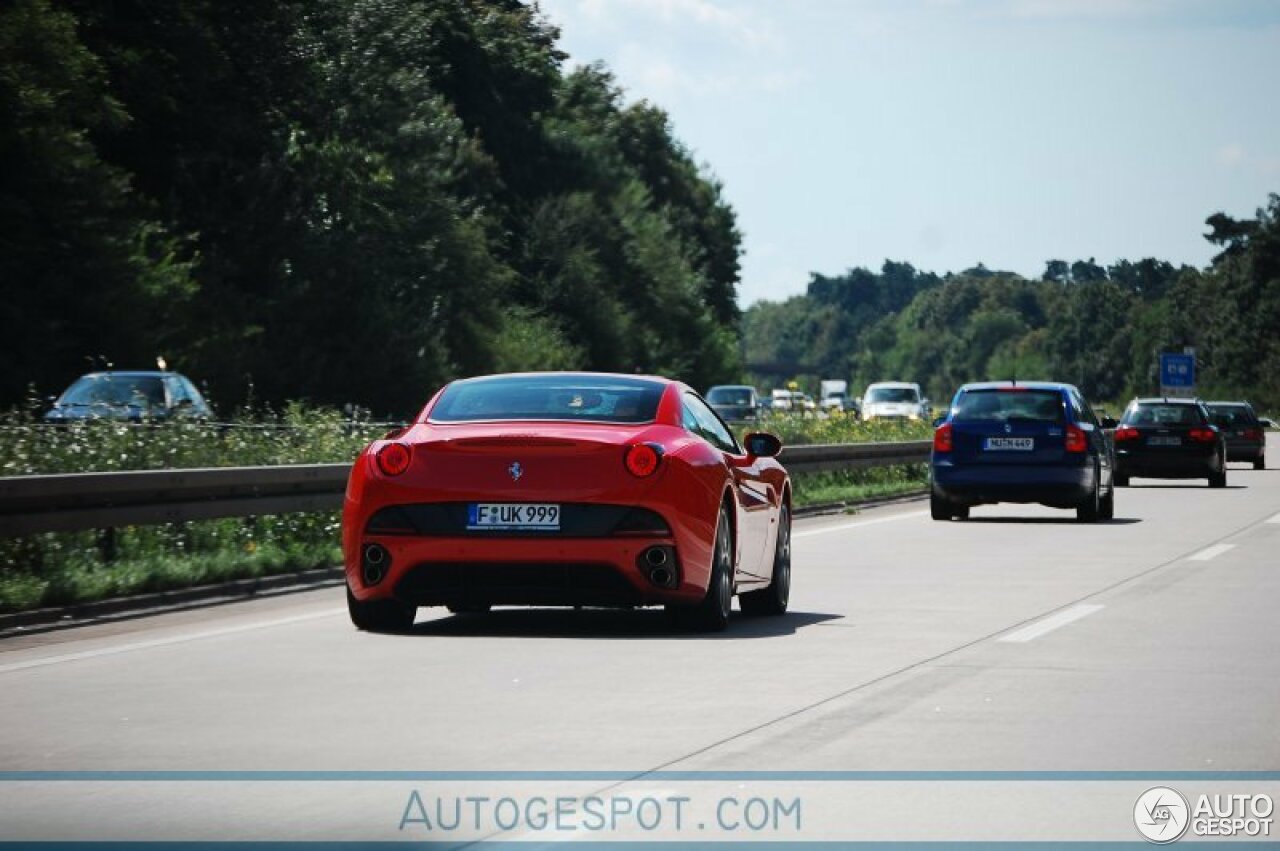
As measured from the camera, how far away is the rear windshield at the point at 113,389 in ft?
96.0

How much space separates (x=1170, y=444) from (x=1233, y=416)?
13.5 m

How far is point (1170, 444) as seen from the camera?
3934cm

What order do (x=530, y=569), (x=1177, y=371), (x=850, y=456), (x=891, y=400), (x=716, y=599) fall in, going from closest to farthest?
(x=530, y=569) < (x=716, y=599) < (x=850, y=456) < (x=891, y=400) < (x=1177, y=371)

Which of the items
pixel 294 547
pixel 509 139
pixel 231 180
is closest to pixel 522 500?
pixel 294 547

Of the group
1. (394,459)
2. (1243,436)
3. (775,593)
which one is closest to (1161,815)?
(394,459)

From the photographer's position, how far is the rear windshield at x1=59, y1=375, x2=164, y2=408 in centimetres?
2927

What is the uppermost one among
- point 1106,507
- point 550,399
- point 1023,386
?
point 550,399

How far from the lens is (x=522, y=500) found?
492 inches

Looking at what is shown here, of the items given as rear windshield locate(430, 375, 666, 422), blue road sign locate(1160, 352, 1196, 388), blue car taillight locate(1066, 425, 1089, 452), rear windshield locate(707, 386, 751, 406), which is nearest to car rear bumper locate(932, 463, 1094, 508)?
blue car taillight locate(1066, 425, 1089, 452)

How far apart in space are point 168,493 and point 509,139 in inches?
2479

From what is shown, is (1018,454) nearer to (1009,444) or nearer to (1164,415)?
(1009,444)

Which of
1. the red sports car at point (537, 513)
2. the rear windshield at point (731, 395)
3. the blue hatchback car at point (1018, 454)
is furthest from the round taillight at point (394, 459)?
the rear windshield at point (731, 395)

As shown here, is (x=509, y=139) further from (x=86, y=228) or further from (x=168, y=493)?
(x=168, y=493)

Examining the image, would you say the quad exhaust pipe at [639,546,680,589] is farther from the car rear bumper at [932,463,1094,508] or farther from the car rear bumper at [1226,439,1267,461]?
the car rear bumper at [1226,439,1267,461]
